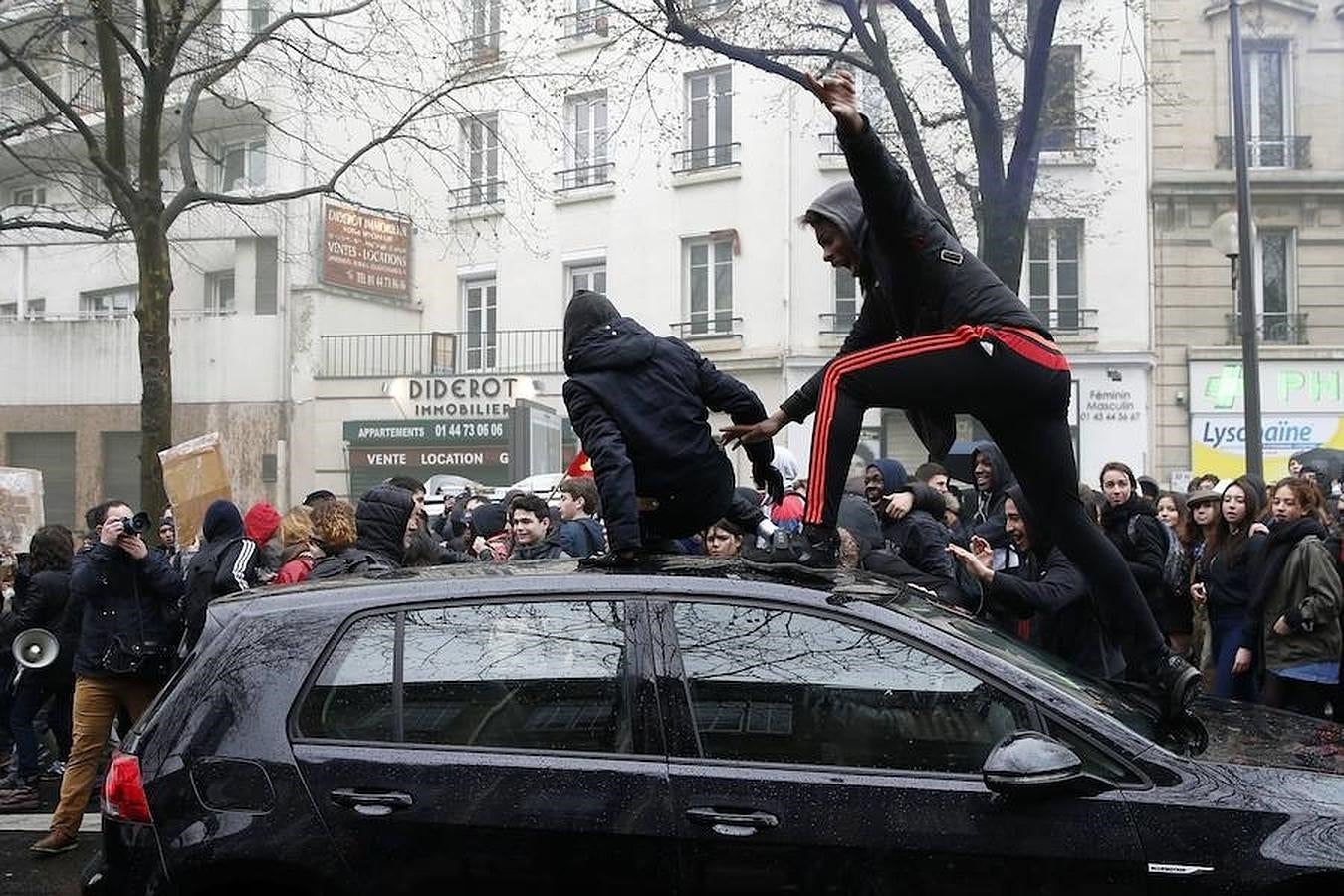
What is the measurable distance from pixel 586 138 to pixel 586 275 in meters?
2.66

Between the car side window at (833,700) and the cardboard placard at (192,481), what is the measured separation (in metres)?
7.36

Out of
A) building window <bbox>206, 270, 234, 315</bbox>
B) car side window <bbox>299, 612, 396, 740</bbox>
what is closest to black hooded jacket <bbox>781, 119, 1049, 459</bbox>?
car side window <bbox>299, 612, 396, 740</bbox>

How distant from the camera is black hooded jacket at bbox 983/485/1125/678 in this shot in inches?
234

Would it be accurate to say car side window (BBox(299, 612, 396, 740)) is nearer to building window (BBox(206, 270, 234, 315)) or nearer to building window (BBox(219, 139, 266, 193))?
building window (BBox(219, 139, 266, 193))

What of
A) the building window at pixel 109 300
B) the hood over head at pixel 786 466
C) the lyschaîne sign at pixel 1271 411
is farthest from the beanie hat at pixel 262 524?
the building window at pixel 109 300

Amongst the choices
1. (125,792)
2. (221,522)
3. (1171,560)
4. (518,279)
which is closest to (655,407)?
(125,792)

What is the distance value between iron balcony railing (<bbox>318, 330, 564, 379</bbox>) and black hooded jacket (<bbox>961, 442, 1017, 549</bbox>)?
18.4 m

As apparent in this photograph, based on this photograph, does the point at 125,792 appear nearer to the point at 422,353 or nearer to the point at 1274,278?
the point at 1274,278

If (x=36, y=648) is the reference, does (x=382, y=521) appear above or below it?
above

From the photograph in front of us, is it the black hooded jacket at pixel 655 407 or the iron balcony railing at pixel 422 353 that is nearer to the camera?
the black hooded jacket at pixel 655 407

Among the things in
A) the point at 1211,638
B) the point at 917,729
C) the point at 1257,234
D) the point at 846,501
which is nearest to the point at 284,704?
the point at 917,729

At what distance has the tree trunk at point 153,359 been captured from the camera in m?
12.3

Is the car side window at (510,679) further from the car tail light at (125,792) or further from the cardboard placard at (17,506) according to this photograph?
the cardboard placard at (17,506)

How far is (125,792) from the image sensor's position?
11.9 ft
